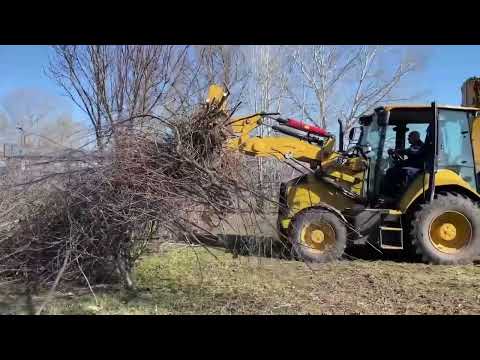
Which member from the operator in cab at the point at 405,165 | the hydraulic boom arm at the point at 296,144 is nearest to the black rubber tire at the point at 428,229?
the operator in cab at the point at 405,165

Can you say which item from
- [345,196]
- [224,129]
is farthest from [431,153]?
[224,129]

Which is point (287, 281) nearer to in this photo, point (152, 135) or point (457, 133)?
point (152, 135)

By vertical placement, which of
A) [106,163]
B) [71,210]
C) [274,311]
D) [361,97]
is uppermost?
[361,97]

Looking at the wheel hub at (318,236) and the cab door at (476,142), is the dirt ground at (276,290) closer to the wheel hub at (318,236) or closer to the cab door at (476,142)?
the wheel hub at (318,236)

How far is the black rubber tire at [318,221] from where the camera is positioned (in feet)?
25.5

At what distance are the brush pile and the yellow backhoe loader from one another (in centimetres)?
211

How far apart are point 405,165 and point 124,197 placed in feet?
16.8

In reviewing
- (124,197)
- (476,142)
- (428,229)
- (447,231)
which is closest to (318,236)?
(428,229)

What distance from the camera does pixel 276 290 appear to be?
238 inches

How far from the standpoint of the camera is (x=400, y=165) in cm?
823

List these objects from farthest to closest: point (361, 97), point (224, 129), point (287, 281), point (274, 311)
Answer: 1. point (361, 97)
2. point (287, 281)
3. point (224, 129)
4. point (274, 311)

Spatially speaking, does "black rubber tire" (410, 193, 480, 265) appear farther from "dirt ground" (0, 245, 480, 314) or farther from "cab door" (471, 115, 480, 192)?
"cab door" (471, 115, 480, 192)

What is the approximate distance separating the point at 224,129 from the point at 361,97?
58.4 feet

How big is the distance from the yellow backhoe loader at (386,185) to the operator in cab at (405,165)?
2 cm
